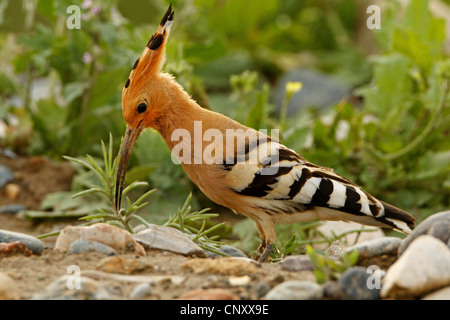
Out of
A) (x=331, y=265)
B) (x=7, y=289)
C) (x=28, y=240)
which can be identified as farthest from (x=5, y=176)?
(x=331, y=265)

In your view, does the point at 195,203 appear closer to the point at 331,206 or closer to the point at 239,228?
the point at 239,228

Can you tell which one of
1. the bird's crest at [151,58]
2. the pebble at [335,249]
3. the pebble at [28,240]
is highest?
the bird's crest at [151,58]

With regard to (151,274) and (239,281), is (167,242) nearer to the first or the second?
(151,274)

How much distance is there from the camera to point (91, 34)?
4.77 m

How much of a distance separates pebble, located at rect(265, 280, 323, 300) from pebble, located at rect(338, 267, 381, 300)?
80 mm

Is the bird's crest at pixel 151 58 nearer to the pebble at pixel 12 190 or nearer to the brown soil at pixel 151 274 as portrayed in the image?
the brown soil at pixel 151 274

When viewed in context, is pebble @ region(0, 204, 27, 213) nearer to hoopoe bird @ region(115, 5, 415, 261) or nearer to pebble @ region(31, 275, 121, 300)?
hoopoe bird @ region(115, 5, 415, 261)

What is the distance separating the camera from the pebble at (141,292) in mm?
2336

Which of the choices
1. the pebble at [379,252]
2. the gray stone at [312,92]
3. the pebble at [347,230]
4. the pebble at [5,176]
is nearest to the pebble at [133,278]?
the pebble at [379,252]

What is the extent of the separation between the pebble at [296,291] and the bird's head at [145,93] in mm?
1152

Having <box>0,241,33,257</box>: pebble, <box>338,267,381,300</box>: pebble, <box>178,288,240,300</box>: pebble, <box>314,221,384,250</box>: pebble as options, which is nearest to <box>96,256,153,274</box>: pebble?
<box>178,288,240,300</box>: pebble

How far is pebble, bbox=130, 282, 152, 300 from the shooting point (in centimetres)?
234

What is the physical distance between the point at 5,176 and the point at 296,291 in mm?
3307

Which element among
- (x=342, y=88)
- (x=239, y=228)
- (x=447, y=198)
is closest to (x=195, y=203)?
(x=239, y=228)
